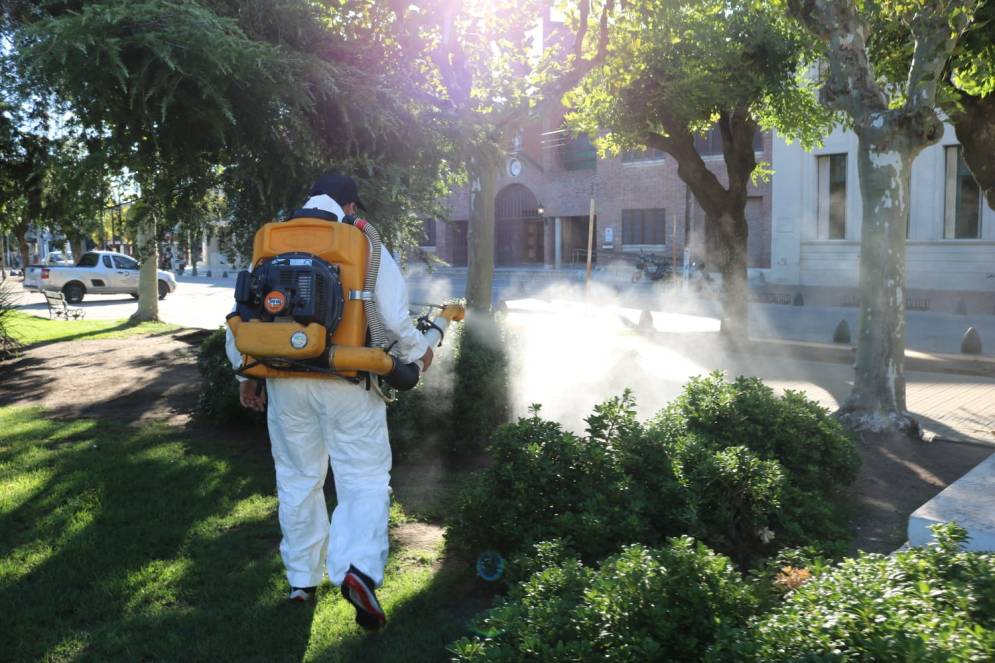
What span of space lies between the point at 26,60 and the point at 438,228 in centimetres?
Result: 4379

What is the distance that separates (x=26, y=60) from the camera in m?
5.68

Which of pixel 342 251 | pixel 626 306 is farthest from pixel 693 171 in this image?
pixel 342 251

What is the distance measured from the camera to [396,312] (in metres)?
3.68

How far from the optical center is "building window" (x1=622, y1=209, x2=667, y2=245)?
121 feet

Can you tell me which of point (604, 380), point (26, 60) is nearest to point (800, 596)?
point (26, 60)

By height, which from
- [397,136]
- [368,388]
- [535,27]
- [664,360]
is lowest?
[664,360]

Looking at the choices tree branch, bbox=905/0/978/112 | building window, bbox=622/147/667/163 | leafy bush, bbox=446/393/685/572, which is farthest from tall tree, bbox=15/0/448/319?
building window, bbox=622/147/667/163

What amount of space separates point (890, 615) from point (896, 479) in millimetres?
4236

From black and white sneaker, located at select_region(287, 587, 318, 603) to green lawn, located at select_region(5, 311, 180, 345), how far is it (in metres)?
12.1

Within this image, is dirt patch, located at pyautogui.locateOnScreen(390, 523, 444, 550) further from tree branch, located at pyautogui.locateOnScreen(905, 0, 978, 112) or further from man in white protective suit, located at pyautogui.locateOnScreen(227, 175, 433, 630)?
tree branch, located at pyautogui.locateOnScreen(905, 0, 978, 112)

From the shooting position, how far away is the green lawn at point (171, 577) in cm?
340

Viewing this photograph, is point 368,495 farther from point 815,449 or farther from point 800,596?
point 815,449

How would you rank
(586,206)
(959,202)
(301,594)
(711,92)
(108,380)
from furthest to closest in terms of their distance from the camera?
(586,206) < (959,202) < (711,92) < (108,380) < (301,594)

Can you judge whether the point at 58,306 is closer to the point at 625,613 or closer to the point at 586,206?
the point at 625,613
